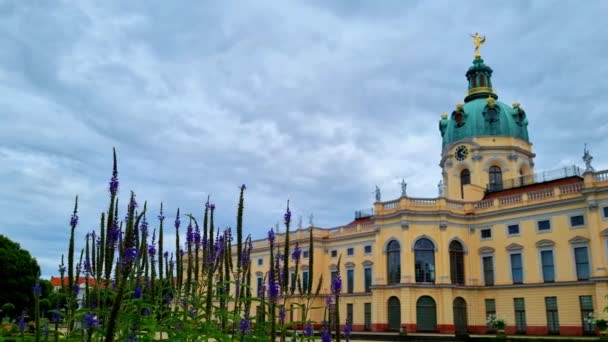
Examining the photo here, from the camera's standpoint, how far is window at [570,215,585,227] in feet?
124

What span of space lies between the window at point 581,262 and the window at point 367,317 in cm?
1873

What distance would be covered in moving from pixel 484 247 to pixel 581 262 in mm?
7867

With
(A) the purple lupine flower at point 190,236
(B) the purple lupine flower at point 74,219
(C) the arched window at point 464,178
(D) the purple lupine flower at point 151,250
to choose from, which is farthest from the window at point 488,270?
Answer: (B) the purple lupine flower at point 74,219

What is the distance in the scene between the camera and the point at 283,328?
4367 millimetres

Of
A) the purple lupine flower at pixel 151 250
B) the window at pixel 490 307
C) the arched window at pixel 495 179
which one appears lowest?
the window at pixel 490 307

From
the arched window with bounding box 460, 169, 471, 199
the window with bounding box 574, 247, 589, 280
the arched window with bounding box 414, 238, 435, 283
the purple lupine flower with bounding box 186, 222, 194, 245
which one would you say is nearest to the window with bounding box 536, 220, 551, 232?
the window with bounding box 574, 247, 589, 280

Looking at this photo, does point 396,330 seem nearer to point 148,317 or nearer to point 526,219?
point 526,219

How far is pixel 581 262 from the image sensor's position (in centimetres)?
3781

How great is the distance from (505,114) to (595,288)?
21.3m

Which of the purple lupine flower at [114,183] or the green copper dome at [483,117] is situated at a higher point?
the green copper dome at [483,117]

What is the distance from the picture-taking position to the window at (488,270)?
142 ft

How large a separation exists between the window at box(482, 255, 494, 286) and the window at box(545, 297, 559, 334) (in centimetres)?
497

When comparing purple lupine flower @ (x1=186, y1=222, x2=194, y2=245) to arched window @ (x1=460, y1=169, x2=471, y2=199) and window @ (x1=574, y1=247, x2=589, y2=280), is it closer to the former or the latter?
window @ (x1=574, y1=247, x2=589, y2=280)

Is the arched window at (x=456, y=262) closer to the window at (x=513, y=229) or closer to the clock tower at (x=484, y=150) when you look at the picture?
the window at (x=513, y=229)
